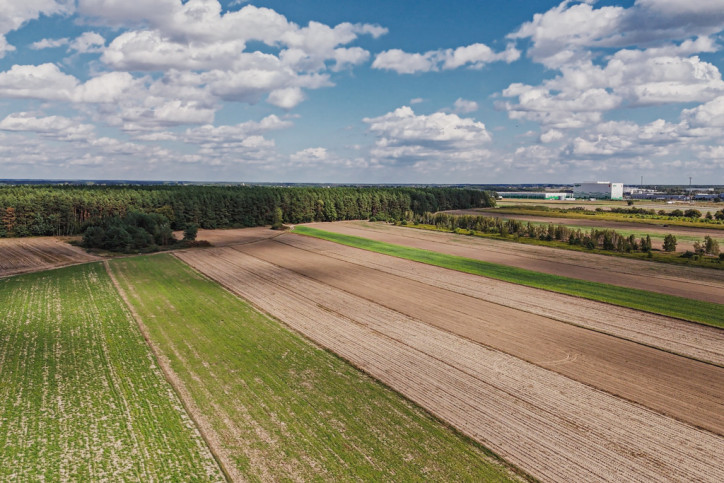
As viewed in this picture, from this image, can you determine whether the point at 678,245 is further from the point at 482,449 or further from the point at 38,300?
the point at 38,300

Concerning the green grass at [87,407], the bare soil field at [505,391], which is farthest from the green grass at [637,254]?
the green grass at [87,407]

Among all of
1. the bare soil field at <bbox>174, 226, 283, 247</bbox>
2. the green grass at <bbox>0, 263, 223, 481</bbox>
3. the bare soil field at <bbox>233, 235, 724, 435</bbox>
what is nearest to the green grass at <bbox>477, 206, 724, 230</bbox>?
the bare soil field at <bbox>174, 226, 283, 247</bbox>

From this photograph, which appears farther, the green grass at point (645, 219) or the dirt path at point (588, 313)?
the green grass at point (645, 219)

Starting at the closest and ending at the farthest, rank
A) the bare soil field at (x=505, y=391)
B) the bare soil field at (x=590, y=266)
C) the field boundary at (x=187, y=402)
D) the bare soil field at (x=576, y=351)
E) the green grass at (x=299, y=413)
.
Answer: the green grass at (x=299, y=413)
the bare soil field at (x=505, y=391)
the field boundary at (x=187, y=402)
the bare soil field at (x=576, y=351)
the bare soil field at (x=590, y=266)

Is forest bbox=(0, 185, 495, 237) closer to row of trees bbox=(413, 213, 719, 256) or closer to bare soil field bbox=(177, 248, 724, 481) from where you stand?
row of trees bbox=(413, 213, 719, 256)

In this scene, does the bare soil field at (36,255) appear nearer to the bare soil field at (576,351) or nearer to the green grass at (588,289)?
the bare soil field at (576,351)

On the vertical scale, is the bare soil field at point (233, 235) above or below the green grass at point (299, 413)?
above

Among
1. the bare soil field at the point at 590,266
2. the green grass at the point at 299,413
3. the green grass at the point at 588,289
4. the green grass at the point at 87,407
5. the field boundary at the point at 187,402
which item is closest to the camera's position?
the green grass at the point at 87,407
